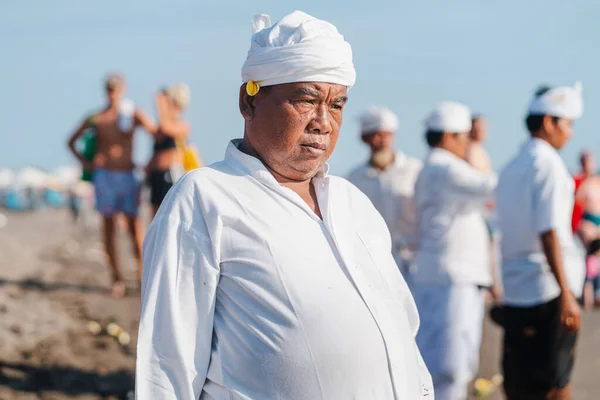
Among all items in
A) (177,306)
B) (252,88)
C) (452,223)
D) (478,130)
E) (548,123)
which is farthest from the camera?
(478,130)

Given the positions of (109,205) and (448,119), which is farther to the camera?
(109,205)

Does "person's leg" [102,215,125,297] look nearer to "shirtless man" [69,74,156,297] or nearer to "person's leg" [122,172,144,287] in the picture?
"shirtless man" [69,74,156,297]

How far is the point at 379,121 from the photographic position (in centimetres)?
703

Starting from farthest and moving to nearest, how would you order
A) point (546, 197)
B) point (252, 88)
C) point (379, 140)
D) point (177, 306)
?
point (379, 140) < point (546, 197) < point (252, 88) < point (177, 306)

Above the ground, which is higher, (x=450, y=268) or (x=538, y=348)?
(x=450, y=268)

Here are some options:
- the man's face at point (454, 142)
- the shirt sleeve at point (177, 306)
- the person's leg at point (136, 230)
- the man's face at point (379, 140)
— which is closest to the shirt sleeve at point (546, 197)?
the man's face at point (454, 142)

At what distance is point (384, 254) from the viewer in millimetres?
3098

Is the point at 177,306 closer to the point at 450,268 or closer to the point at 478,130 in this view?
the point at 450,268

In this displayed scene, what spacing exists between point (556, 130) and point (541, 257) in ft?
2.42

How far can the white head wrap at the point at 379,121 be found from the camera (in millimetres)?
7031

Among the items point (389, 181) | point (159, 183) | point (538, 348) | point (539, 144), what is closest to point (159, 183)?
point (159, 183)

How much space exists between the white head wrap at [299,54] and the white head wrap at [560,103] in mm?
2886

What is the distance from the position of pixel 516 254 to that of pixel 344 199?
2.88 meters

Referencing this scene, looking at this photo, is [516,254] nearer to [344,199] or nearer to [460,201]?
[460,201]
